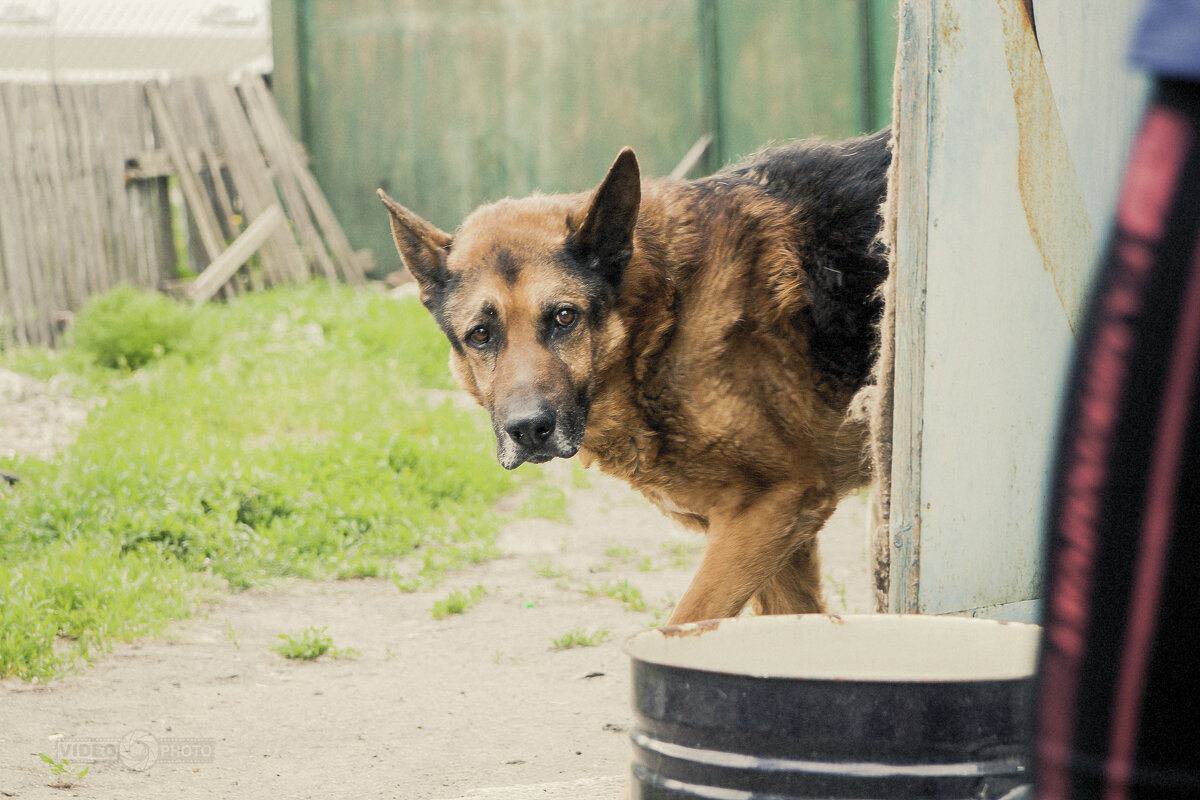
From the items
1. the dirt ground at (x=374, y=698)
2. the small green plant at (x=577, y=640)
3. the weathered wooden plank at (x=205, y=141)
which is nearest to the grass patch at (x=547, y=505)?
the dirt ground at (x=374, y=698)

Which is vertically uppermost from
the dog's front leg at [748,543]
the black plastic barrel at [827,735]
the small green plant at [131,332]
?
the black plastic barrel at [827,735]

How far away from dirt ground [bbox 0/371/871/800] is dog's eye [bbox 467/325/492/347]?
1.20 metres

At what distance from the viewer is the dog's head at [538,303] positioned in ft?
10.0

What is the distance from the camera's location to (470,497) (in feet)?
19.7

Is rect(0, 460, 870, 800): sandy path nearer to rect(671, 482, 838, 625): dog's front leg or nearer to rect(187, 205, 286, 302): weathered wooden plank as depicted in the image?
rect(671, 482, 838, 625): dog's front leg

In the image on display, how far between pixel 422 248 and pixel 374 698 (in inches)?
59.6

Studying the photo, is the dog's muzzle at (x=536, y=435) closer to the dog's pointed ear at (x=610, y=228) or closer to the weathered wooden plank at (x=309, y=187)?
the dog's pointed ear at (x=610, y=228)

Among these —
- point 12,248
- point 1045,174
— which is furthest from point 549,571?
point 12,248

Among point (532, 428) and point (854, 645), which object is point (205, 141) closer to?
point (532, 428)

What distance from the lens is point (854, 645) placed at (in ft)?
6.91

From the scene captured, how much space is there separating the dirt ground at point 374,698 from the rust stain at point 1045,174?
1.60 metres

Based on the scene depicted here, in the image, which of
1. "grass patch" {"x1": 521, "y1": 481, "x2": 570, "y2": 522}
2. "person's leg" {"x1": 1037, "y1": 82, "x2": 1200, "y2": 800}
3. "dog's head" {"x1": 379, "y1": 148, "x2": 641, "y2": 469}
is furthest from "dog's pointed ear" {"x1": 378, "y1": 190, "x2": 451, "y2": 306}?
"person's leg" {"x1": 1037, "y1": 82, "x2": 1200, "y2": 800}

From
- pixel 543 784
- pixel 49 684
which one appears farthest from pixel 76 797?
pixel 543 784

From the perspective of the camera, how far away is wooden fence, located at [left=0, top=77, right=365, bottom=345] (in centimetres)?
855
